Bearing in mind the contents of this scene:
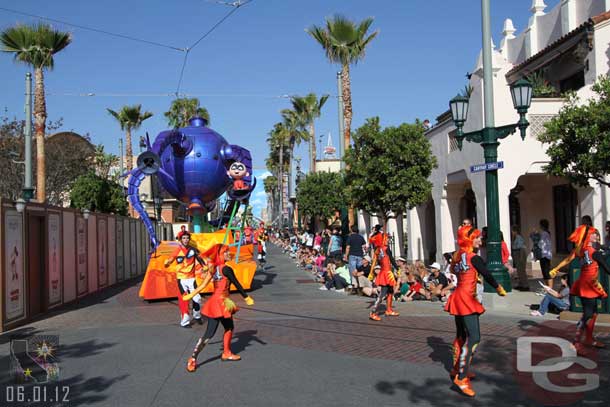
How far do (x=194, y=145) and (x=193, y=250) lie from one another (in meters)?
6.40

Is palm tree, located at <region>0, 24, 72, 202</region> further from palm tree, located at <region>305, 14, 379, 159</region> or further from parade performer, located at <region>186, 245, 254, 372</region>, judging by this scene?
parade performer, located at <region>186, 245, 254, 372</region>

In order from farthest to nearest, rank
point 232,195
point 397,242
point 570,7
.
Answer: point 397,242
point 570,7
point 232,195

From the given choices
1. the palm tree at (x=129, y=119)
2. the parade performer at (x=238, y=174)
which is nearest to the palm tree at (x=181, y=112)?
the palm tree at (x=129, y=119)

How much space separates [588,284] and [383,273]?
3933 mm

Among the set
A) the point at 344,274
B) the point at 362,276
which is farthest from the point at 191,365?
the point at 344,274

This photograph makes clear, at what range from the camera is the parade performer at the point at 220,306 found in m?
7.28

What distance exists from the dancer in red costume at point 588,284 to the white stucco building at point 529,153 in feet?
27.2

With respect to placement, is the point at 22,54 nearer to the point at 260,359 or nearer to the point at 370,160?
the point at 370,160

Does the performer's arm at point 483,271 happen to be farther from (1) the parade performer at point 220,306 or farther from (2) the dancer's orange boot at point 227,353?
(2) the dancer's orange boot at point 227,353

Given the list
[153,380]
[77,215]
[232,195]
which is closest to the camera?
[153,380]

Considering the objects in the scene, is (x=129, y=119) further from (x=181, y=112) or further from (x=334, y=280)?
(x=334, y=280)

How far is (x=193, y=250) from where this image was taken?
1041 centimetres

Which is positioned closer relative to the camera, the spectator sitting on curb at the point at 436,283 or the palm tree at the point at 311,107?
the spectator sitting on curb at the point at 436,283

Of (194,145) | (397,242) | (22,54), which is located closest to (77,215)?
(194,145)
